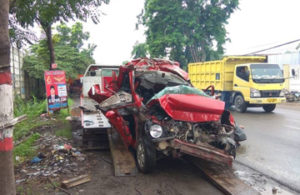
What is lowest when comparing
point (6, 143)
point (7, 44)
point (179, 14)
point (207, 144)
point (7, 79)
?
point (207, 144)

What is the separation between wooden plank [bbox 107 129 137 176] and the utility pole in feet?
8.09

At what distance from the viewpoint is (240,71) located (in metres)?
12.8

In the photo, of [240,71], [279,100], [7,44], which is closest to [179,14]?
[240,71]

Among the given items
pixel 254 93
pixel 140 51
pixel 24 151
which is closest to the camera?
pixel 24 151

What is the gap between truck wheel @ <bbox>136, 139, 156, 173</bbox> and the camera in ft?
14.3

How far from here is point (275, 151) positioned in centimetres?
602

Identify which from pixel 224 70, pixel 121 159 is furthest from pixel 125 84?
pixel 224 70

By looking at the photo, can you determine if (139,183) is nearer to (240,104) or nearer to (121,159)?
(121,159)

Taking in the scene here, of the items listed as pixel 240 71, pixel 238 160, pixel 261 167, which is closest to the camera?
pixel 261 167

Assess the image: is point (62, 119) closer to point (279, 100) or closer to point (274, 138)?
point (274, 138)

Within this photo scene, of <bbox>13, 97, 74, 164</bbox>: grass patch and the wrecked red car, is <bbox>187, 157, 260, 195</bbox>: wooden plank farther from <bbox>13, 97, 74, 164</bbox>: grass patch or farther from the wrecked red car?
<bbox>13, 97, 74, 164</bbox>: grass patch

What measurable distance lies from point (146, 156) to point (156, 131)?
1.50 ft

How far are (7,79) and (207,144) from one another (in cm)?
317

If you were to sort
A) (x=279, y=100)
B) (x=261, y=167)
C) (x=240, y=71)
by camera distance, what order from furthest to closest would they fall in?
(x=240, y=71), (x=279, y=100), (x=261, y=167)
